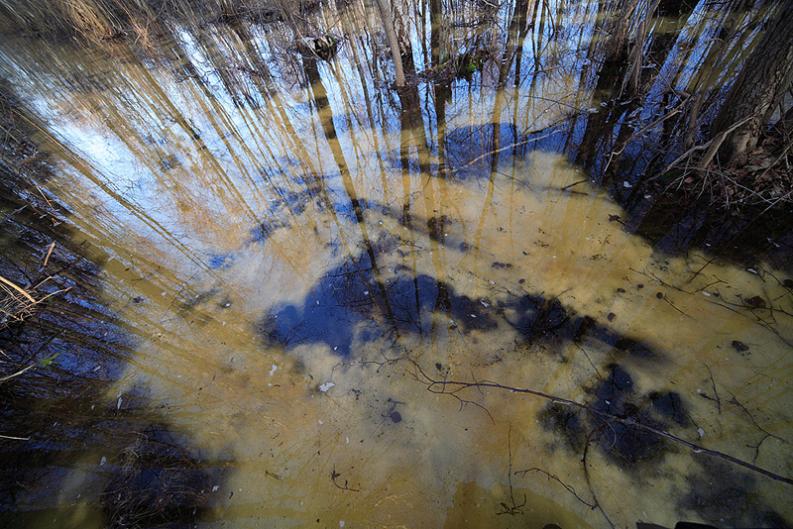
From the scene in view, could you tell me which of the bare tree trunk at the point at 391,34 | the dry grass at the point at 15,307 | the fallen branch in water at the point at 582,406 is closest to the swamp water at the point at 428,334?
the fallen branch in water at the point at 582,406

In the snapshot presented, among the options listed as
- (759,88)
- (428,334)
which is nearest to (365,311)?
(428,334)

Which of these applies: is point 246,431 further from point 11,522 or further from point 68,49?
point 68,49

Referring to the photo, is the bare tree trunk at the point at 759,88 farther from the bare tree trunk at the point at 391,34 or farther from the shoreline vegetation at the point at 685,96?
the bare tree trunk at the point at 391,34

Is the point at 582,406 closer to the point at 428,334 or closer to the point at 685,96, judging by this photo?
the point at 428,334

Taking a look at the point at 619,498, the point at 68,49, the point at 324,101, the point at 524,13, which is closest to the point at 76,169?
the point at 324,101

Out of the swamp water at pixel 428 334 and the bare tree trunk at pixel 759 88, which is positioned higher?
the bare tree trunk at pixel 759 88
